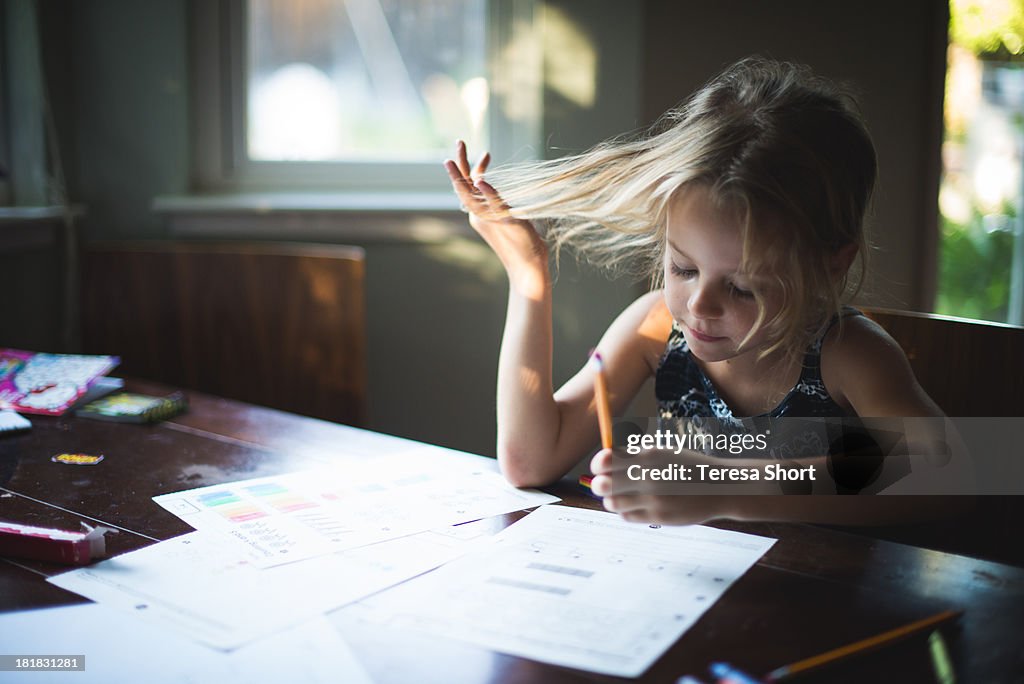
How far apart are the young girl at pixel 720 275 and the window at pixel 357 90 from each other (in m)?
1.04

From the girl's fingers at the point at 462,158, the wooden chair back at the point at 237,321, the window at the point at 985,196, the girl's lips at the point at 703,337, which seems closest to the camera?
the girl's lips at the point at 703,337

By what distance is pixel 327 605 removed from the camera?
0.68 metres

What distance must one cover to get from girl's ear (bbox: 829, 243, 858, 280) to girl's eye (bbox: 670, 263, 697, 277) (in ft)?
0.47

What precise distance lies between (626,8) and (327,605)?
64.0 inches

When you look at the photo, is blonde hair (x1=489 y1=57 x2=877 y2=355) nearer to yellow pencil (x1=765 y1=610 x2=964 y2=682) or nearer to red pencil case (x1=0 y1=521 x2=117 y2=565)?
yellow pencil (x1=765 y1=610 x2=964 y2=682)

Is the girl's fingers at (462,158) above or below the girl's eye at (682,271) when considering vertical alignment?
above

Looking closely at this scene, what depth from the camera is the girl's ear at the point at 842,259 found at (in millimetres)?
934

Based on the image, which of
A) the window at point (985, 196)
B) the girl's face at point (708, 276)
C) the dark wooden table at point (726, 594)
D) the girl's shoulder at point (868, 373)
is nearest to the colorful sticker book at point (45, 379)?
the dark wooden table at point (726, 594)

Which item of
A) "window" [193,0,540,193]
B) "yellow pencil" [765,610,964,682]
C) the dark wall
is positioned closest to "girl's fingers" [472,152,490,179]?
"yellow pencil" [765,610,964,682]

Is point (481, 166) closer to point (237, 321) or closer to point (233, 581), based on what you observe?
point (233, 581)

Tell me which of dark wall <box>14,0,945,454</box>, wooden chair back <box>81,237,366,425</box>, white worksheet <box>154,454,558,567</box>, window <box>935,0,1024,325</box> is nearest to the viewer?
white worksheet <box>154,454,558,567</box>

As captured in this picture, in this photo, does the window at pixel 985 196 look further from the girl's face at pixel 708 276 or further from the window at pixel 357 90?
the girl's face at pixel 708 276

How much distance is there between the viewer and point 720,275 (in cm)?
88

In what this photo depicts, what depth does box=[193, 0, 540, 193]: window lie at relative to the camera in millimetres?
2084
